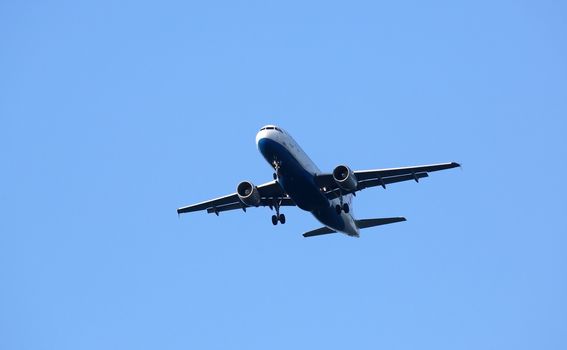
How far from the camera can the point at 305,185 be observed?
59719mm

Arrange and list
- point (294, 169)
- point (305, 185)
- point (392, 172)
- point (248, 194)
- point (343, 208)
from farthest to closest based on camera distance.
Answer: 1. point (343, 208)
2. point (248, 194)
3. point (392, 172)
4. point (305, 185)
5. point (294, 169)

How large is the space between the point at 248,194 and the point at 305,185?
13.8 ft

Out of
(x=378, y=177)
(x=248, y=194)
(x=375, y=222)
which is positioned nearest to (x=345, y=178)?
(x=378, y=177)

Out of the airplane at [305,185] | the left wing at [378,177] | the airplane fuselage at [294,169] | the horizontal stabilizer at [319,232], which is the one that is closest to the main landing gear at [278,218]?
the airplane at [305,185]

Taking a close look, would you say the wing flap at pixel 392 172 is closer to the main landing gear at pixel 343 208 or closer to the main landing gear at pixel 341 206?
the main landing gear at pixel 341 206

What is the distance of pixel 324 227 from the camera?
69.1 m

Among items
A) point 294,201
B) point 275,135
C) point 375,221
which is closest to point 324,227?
point 375,221

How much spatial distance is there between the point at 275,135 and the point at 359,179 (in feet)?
22.0

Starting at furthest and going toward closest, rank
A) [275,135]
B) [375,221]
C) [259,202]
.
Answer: [375,221], [259,202], [275,135]

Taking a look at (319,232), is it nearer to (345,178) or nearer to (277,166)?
(345,178)

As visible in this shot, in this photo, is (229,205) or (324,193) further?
(229,205)

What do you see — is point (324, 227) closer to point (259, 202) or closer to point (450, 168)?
point (259, 202)

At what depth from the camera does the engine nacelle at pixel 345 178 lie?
6006cm

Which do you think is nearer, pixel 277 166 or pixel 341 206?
pixel 277 166
